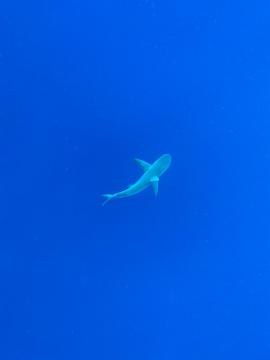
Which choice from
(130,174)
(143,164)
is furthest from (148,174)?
(130,174)

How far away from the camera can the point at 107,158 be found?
366cm

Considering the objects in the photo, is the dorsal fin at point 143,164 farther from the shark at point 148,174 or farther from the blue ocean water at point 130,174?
the blue ocean water at point 130,174

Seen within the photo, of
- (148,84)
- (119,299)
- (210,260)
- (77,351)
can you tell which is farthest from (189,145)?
(77,351)

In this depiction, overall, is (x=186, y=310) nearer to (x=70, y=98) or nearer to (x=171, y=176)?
(x=171, y=176)

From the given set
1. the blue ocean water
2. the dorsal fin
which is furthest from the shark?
the blue ocean water

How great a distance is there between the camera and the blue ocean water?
141 inches

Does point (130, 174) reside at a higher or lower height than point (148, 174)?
higher

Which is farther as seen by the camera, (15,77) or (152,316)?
(152,316)

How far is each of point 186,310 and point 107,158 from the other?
4.51 ft

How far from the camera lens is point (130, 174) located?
3.65 m

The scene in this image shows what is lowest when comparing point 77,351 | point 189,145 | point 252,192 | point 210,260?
point 77,351

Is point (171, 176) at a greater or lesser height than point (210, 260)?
greater

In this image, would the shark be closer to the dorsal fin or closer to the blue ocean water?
the dorsal fin

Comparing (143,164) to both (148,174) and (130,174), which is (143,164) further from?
(130,174)
